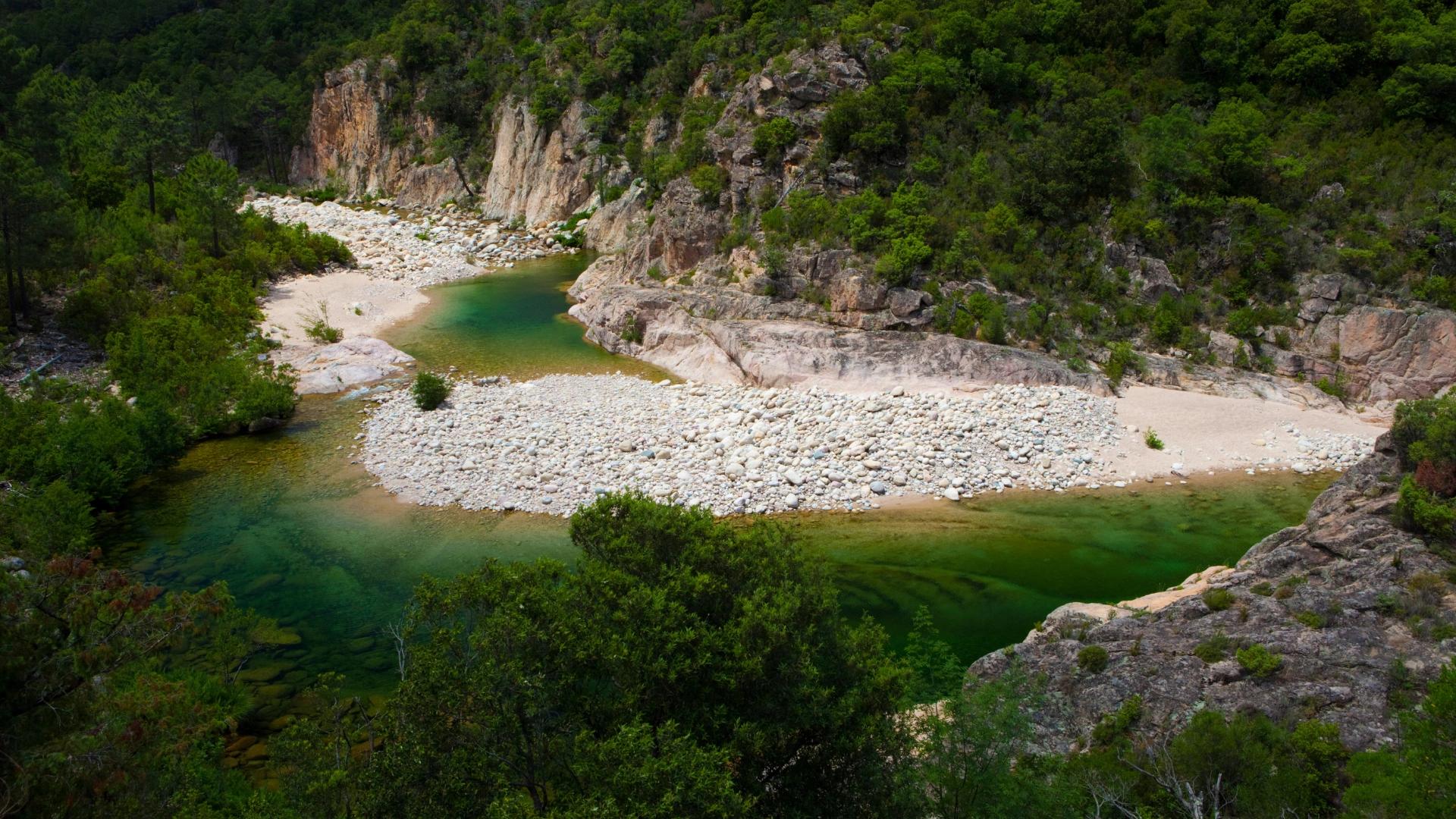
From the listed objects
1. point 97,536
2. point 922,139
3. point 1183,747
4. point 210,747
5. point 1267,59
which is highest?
point 1267,59

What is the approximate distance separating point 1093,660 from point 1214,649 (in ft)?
6.38

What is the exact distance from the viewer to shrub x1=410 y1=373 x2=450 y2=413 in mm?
29891

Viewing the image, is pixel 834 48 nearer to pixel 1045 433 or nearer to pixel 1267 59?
pixel 1267 59

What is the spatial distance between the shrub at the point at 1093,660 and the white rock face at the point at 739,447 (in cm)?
930

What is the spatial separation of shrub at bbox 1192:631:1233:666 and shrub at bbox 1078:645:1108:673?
4.76ft

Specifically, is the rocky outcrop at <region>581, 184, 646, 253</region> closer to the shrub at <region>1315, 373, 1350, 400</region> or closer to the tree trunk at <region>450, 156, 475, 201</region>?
the tree trunk at <region>450, 156, 475, 201</region>

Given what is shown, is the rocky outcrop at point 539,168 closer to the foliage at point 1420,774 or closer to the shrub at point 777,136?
the shrub at point 777,136

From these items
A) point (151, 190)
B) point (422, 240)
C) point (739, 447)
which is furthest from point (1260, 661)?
point (422, 240)

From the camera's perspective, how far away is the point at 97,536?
2148 cm

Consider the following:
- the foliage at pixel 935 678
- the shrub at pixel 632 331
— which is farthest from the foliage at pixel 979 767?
the shrub at pixel 632 331

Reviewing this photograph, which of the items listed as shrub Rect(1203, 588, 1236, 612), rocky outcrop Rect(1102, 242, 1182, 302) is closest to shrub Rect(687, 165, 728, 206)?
rocky outcrop Rect(1102, 242, 1182, 302)

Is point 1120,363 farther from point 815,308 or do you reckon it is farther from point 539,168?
point 539,168

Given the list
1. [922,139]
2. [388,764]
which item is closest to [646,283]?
[922,139]

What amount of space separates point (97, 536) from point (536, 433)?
39.2 ft
